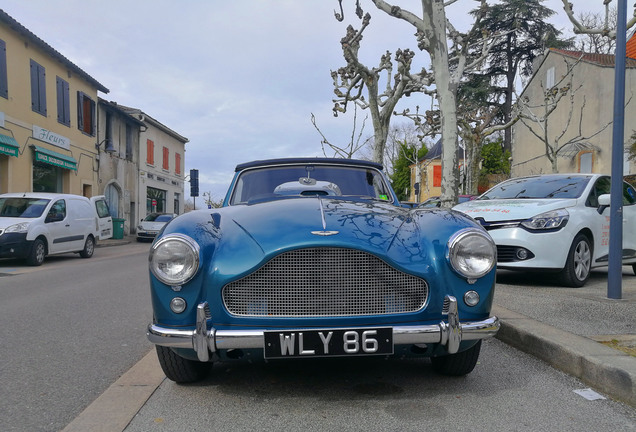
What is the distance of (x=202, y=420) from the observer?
8.41ft

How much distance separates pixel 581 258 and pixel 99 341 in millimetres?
5319

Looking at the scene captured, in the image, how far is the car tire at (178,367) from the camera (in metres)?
2.94

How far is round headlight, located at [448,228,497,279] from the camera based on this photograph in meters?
2.78

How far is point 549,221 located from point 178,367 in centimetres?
470

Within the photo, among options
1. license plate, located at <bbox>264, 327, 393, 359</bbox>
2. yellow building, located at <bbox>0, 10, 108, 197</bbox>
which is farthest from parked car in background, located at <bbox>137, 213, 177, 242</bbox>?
license plate, located at <bbox>264, 327, 393, 359</bbox>

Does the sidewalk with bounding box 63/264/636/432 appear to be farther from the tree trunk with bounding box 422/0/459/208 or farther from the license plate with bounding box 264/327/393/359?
the tree trunk with bounding box 422/0/459/208

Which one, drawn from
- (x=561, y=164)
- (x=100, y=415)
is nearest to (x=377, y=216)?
(x=100, y=415)

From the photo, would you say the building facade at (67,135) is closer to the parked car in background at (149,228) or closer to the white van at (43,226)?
the parked car in background at (149,228)

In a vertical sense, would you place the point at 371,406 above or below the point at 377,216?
below

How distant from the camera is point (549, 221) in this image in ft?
19.9

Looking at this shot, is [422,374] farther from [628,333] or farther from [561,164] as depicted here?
[561,164]

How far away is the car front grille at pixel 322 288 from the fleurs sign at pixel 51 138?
1982 cm

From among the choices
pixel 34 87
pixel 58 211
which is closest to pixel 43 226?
pixel 58 211

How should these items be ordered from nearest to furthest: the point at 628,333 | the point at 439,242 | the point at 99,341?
the point at 439,242 < the point at 628,333 < the point at 99,341
